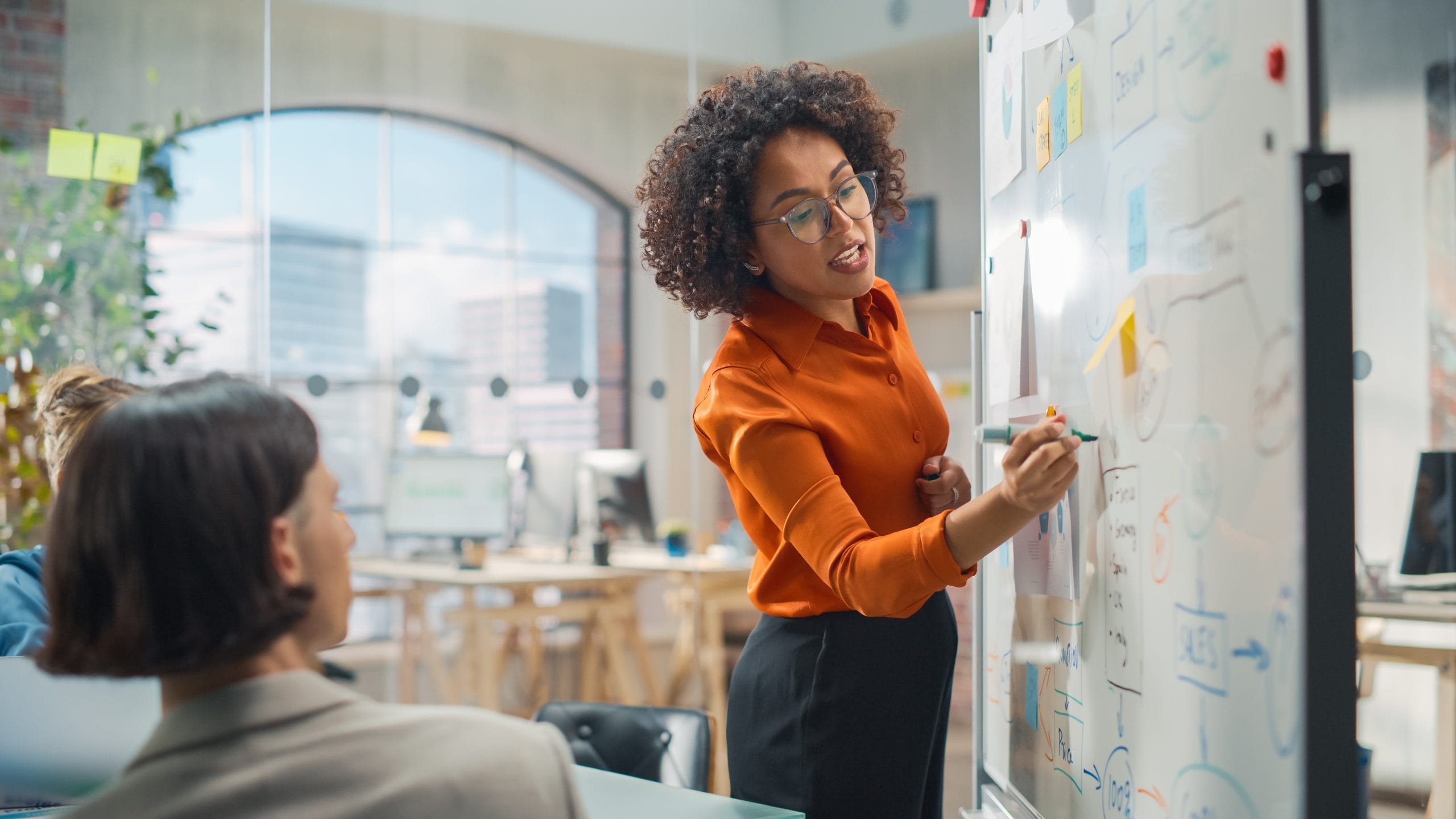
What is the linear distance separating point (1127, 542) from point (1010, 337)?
515 millimetres

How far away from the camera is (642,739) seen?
6.97ft

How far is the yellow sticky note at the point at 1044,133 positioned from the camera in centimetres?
143

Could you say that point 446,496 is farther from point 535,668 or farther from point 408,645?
point 535,668

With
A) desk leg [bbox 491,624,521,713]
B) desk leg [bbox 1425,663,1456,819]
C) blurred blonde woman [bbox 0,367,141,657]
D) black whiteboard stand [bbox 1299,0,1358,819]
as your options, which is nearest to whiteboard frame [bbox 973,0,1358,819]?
black whiteboard stand [bbox 1299,0,1358,819]

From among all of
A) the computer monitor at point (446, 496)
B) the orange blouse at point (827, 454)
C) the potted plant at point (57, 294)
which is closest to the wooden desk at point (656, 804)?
the orange blouse at point (827, 454)

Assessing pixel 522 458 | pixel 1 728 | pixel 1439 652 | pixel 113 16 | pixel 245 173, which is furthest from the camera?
pixel 522 458

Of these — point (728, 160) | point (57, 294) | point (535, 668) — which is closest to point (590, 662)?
point (535, 668)

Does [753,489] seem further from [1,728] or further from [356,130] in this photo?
[356,130]

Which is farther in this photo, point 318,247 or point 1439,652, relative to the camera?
point 318,247

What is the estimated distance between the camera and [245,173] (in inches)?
186

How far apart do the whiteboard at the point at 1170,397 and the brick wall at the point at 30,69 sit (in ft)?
13.1

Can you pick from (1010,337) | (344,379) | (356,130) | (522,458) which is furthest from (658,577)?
(1010,337)

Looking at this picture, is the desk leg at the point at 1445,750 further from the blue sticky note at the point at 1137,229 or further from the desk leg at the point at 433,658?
the desk leg at the point at 433,658

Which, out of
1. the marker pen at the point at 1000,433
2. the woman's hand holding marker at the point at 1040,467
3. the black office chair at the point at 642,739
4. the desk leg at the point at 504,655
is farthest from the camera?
the desk leg at the point at 504,655
